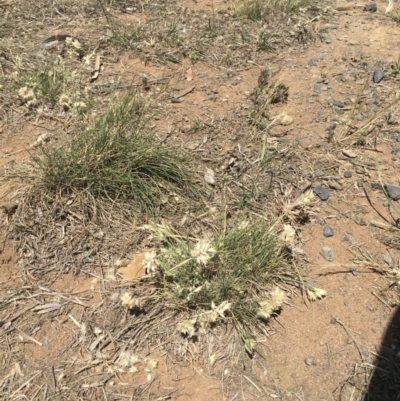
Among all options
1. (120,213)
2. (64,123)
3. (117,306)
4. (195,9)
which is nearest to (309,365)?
(117,306)

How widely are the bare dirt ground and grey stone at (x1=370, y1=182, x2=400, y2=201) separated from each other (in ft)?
0.14

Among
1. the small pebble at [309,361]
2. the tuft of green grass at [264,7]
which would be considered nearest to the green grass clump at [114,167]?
the small pebble at [309,361]

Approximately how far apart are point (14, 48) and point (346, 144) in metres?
3.16

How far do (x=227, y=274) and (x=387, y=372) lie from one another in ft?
3.29

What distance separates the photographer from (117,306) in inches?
99.6

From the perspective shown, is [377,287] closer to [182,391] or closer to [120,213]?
[182,391]

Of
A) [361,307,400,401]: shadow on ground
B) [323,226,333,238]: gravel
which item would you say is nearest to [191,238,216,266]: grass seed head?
[323,226,333,238]: gravel

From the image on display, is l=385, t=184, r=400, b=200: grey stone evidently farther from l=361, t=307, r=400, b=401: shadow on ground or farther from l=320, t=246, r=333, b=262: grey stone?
l=361, t=307, r=400, b=401: shadow on ground

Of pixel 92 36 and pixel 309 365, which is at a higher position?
pixel 92 36

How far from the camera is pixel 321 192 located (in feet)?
10.2

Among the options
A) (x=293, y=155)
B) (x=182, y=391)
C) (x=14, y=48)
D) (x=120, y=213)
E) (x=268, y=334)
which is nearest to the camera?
(x=182, y=391)

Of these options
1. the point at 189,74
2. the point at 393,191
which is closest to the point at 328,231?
the point at 393,191

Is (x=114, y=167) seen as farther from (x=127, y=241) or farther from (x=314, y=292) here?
(x=314, y=292)

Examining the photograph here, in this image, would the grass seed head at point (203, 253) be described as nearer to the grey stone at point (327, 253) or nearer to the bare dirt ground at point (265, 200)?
the bare dirt ground at point (265, 200)
